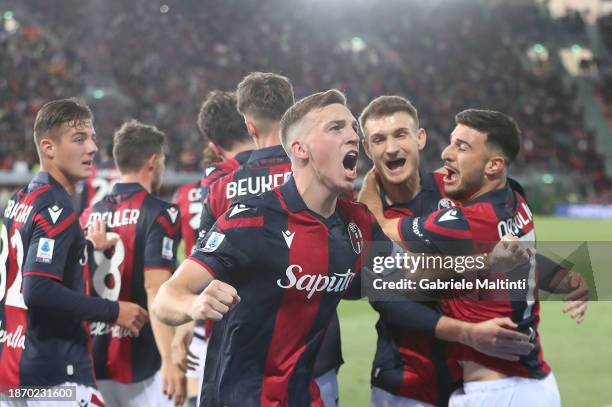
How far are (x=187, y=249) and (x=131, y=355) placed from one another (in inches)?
39.1

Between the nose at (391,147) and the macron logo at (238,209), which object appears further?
the nose at (391,147)

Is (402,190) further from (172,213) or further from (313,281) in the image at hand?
(172,213)

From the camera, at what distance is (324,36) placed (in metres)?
38.8

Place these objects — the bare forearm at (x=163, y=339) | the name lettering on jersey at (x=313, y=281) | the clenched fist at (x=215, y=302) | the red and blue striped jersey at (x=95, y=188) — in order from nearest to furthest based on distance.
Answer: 1. the clenched fist at (x=215, y=302)
2. the name lettering on jersey at (x=313, y=281)
3. the bare forearm at (x=163, y=339)
4. the red and blue striped jersey at (x=95, y=188)

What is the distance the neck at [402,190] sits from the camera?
3875 millimetres

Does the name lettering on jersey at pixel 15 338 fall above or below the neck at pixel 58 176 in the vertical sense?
below

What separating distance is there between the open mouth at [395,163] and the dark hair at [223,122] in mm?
1123

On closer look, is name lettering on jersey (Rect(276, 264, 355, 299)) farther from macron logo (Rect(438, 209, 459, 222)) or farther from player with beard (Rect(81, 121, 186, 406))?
player with beard (Rect(81, 121, 186, 406))

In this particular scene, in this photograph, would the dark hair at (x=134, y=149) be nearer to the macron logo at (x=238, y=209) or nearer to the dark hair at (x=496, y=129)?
the macron logo at (x=238, y=209)

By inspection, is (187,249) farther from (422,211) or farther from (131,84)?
(131,84)

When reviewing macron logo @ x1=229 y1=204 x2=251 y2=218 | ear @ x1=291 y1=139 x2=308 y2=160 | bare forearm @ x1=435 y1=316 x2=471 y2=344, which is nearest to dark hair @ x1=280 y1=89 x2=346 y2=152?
ear @ x1=291 y1=139 x2=308 y2=160

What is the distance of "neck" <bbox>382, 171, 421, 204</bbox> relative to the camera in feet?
12.7

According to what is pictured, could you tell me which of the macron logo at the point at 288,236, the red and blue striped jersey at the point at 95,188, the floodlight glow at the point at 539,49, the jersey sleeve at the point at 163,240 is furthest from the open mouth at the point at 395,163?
the floodlight glow at the point at 539,49

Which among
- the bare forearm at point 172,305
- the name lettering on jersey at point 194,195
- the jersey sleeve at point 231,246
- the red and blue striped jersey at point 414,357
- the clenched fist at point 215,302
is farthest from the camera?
the name lettering on jersey at point 194,195
